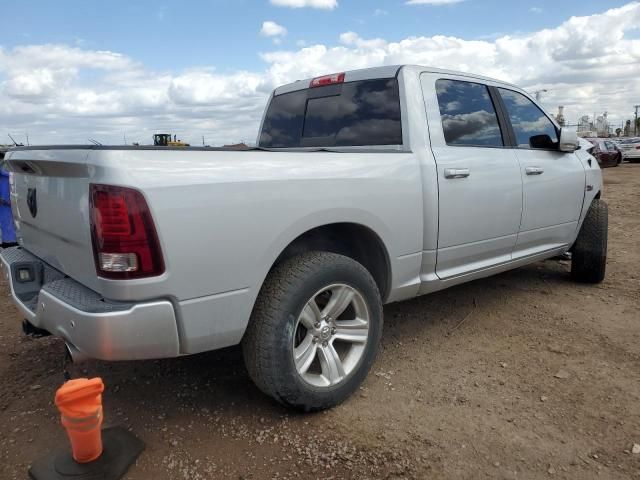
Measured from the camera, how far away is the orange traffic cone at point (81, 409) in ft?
6.68

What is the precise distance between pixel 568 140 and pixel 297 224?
2850 mm

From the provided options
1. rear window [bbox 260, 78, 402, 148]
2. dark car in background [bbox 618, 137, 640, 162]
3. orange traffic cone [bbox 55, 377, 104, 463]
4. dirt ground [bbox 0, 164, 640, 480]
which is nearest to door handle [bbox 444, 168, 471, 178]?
rear window [bbox 260, 78, 402, 148]

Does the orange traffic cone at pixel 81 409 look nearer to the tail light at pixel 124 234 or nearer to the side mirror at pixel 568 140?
the tail light at pixel 124 234

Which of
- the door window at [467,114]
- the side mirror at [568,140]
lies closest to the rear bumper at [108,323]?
the door window at [467,114]

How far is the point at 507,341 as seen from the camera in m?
3.64

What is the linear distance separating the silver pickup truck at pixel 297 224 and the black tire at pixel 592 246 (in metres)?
0.73

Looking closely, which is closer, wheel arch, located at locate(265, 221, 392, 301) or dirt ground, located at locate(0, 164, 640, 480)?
dirt ground, located at locate(0, 164, 640, 480)

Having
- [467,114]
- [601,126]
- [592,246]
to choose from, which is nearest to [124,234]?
[467,114]

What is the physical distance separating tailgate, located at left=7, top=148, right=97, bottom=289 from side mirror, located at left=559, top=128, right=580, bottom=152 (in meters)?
3.62

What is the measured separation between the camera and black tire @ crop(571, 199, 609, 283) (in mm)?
4684

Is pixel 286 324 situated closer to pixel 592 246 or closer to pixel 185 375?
pixel 185 375

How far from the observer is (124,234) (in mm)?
1952

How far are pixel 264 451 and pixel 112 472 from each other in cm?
66

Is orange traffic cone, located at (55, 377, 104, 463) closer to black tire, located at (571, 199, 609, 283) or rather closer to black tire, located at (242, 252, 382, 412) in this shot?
black tire, located at (242, 252, 382, 412)
